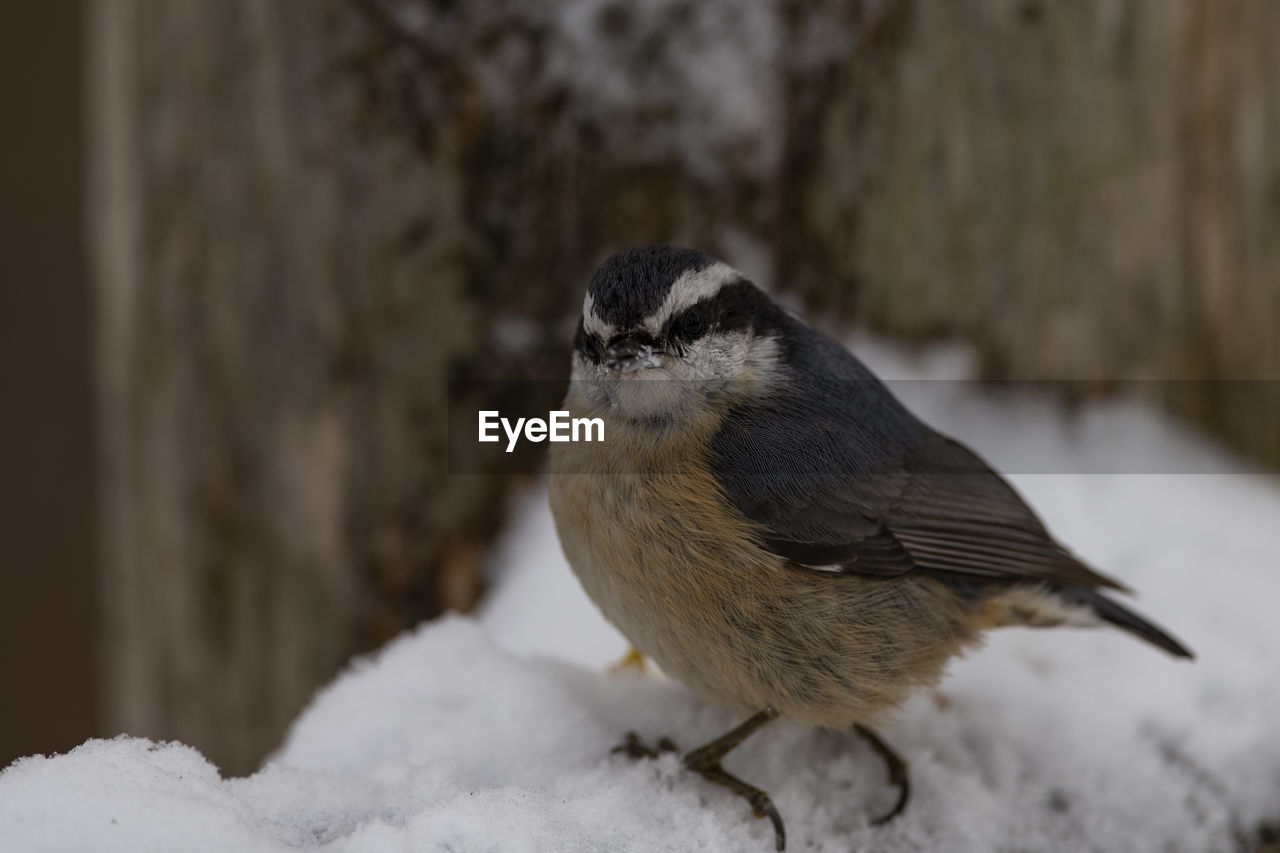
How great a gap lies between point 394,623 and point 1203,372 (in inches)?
101

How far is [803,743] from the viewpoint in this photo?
95.4 inches

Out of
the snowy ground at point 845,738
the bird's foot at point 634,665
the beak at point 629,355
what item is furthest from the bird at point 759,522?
the bird's foot at point 634,665

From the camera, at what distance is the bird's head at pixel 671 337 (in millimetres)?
2148

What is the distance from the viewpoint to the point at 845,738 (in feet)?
8.11

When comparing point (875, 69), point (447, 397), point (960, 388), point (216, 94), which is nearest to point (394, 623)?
point (447, 397)

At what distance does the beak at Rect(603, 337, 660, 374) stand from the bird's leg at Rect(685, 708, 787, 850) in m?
0.72

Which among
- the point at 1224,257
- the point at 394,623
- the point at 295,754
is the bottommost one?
the point at 394,623

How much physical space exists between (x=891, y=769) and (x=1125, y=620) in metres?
0.64

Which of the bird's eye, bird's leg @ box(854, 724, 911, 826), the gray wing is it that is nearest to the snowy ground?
bird's leg @ box(854, 724, 911, 826)

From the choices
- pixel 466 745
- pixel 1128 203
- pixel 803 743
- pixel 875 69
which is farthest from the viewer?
pixel 1128 203

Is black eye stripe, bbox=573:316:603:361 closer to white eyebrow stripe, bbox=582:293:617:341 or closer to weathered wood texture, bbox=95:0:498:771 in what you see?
white eyebrow stripe, bbox=582:293:617:341

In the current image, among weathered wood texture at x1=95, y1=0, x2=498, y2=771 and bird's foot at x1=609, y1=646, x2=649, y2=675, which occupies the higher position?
weathered wood texture at x1=95, y1=0, x2=498, y2=771

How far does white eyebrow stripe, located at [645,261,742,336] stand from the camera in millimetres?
2154

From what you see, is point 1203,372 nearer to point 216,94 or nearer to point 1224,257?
point 1224,257
